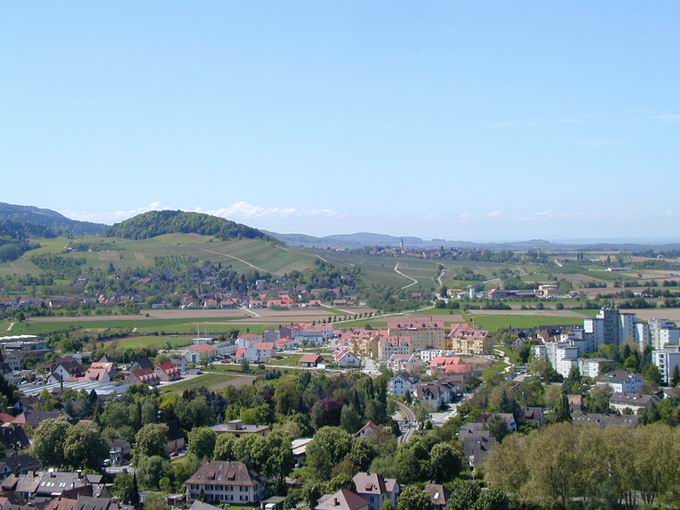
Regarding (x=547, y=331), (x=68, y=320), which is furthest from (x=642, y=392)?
(x=68, y=320)

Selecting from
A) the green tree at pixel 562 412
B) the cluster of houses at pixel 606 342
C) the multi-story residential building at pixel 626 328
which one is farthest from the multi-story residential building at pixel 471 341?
the green tree at pixel 562 412

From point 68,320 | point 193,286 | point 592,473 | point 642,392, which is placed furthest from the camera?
point 193,286

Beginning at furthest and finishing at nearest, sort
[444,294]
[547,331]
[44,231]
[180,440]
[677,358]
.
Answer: [44,231] → [444,294] → [547,331] → [677,358] → [180,440]

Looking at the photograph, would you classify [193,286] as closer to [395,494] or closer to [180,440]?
[180,440]

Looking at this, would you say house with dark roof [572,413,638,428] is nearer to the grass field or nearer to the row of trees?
the row of trees

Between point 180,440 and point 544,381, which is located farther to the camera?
point 544,381

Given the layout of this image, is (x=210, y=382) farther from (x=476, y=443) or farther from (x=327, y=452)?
(x=327, y=452)

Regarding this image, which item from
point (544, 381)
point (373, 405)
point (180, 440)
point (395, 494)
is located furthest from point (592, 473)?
point (544, 381)
